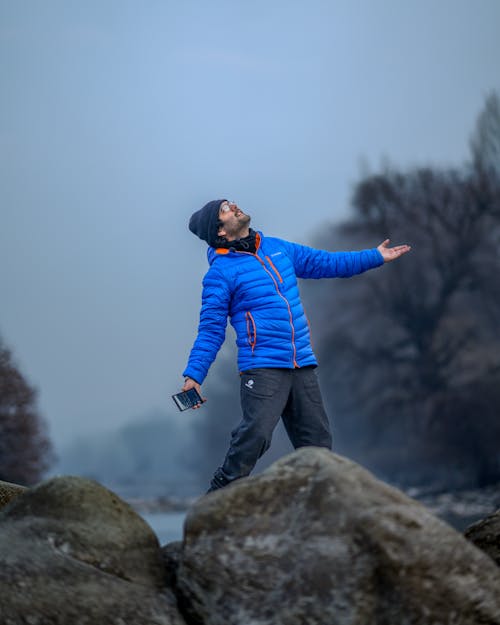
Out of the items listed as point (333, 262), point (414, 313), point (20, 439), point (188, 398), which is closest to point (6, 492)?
point (188, 398)

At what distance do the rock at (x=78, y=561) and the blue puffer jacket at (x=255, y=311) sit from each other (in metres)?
1.24

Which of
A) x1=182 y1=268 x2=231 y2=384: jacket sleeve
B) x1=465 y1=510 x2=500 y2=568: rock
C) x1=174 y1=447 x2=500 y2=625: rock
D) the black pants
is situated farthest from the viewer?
x1=182 y1=268 x2=231 y2=384: jacket sleeve

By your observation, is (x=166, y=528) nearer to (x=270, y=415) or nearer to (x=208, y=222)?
(x=208, y=222)

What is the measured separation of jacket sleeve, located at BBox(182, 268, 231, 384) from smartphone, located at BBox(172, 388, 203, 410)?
0.09 meters

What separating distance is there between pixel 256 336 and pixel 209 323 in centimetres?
30

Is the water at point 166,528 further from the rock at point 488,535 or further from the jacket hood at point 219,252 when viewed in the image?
the rock at point 488,535

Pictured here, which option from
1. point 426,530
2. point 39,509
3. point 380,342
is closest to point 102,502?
point 39,509

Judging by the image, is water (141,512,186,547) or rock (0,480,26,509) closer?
rock (0,480,26,509)

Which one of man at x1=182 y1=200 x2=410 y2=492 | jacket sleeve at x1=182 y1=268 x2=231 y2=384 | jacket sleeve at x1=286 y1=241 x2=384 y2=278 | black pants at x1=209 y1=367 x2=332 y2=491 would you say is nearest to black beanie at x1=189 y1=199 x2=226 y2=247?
man at x1=182 y1=200 x2=410 y2=492

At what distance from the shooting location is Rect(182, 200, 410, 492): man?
189 inches

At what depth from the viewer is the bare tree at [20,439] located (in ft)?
60.7

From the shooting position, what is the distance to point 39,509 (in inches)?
154

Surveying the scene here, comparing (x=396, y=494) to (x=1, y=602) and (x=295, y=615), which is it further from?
(x=1, y=602)

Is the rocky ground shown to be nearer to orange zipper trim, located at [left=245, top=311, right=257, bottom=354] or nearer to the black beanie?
orange zipper trim, located at [left=245, top=311, right=257, bottom=354]
